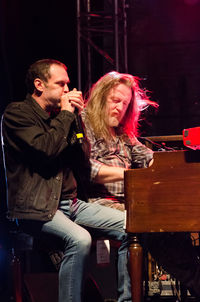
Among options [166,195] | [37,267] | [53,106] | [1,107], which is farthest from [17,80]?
[166,195]

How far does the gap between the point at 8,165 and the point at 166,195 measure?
35.7 inches

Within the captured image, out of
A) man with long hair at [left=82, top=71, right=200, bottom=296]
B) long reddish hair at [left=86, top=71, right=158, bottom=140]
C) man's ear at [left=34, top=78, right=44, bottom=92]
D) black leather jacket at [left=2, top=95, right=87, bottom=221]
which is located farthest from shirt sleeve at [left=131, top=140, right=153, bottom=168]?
man's ear at [left=34, top=78, right=44, bottom=92]

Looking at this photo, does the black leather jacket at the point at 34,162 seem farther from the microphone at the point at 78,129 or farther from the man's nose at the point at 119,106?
the man's nose at the point at 119,106

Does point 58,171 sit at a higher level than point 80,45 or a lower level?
lower

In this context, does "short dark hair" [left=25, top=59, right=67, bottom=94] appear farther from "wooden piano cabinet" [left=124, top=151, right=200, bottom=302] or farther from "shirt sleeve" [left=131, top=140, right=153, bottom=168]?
"wooden piano cabinet" [left=124, top=151, right=200, bottom=302]

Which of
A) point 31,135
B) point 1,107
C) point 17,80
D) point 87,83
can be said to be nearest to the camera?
point 31,135

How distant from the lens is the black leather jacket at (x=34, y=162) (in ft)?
7.32

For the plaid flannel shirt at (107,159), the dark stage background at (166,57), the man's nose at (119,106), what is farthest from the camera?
the dark stage background at (166,57)

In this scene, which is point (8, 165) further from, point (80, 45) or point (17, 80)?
point (80, 45)

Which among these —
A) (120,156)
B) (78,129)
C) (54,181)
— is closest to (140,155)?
(120,156)

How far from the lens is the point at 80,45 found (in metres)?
6.51

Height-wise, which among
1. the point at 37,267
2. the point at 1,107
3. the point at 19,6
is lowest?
the point at 37,267

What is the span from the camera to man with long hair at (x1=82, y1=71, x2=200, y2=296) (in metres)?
2.47

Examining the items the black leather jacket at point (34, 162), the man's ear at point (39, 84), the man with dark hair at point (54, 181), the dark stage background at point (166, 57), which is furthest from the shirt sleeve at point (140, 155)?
the dark stage background at point (166, 57)
